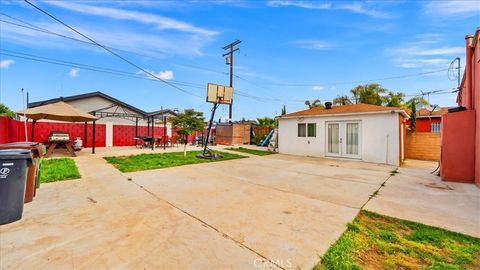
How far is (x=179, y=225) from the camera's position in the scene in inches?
119

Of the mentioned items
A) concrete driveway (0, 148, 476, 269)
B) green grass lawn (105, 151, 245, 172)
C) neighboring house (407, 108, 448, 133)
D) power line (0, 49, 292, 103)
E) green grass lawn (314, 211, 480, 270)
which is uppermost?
power line (0, 49, 292, 103)

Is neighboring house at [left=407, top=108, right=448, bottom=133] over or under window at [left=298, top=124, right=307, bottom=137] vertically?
over

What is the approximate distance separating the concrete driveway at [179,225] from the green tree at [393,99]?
25104 mm

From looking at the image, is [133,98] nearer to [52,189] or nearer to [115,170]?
[115,170]

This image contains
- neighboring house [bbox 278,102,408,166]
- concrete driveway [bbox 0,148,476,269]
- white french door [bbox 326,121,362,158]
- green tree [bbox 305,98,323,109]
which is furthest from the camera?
green tree [bbox 305,98,323,109]

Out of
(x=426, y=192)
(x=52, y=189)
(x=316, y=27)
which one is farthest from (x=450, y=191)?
(x=316, y=27)

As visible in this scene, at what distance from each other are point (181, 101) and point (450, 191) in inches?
952

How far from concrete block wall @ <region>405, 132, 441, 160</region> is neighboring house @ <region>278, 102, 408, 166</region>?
1126mm

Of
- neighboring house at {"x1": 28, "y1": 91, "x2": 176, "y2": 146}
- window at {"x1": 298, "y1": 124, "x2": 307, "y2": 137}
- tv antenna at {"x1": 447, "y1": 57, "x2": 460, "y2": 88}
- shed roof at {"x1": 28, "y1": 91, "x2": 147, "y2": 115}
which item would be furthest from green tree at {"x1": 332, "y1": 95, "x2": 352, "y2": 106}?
shed roof at {"x1": 28, "y1": 91, "x2": 147, "y2": 115}

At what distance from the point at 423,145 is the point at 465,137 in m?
6.39

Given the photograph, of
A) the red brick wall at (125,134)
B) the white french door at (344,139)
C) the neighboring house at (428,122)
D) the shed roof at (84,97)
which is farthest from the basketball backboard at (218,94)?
the neighboring house at (428,122)

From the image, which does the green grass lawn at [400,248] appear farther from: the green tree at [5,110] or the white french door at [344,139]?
the green tree at [5,110]

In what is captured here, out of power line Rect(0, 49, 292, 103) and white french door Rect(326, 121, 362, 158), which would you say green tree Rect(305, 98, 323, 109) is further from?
white french door Rect(326, 121, 362, 158)

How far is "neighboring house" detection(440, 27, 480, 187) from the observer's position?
6.09 meters
